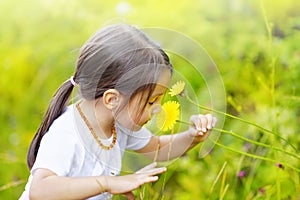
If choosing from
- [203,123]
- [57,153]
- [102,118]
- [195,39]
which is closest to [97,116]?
[102,118]

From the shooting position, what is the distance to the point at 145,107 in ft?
5.26

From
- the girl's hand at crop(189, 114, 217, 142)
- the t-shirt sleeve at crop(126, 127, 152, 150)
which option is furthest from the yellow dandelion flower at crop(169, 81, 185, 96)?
the t-shirt sleeve at crop(126, 127, 152, 150)

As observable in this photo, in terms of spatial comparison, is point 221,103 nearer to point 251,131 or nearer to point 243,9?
point 251,131

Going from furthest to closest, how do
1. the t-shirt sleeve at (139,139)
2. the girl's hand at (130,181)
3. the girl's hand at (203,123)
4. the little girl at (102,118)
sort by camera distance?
the t-shirt sleeve at (139,139) < the girl's hand at (203,123) < the little girl at (102,118) < the girl's hand at (130,181)

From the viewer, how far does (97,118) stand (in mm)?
1707

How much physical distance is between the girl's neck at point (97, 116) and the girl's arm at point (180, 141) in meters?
0.17

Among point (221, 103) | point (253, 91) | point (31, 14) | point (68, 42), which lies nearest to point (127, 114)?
point (221, 103)

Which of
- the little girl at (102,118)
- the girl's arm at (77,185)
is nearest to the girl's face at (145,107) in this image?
the little girl at (102,118)

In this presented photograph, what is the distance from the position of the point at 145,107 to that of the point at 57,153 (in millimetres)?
221

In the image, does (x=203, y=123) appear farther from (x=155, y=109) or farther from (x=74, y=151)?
(x=74, y=151)

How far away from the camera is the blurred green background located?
8.54 ft

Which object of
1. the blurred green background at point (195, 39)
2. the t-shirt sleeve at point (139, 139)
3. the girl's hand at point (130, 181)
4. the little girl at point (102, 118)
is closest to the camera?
the girl's hand at point (130, 181)

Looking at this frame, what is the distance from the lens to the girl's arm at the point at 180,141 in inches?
66.7

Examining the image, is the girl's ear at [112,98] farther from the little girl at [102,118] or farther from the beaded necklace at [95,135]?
the beaded necklace at [95,135]
